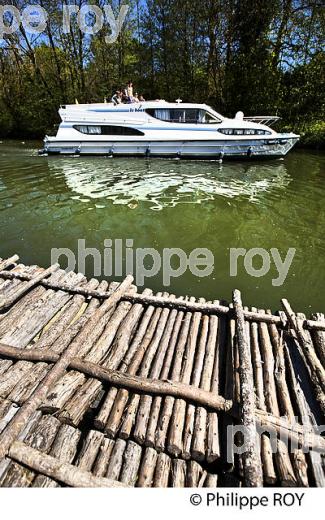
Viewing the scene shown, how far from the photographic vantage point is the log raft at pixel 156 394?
3367 mm

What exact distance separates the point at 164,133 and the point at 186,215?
9.83m

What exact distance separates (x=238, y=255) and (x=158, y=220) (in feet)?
→ 10.6

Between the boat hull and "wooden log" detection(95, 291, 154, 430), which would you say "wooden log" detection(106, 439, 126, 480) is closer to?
"wooden log" detection(95, 291, 154, 430)

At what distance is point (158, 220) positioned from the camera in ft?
34.8

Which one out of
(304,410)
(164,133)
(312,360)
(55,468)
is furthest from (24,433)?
(164,133)

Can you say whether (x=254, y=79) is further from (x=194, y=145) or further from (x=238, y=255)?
(x=238, y=255)

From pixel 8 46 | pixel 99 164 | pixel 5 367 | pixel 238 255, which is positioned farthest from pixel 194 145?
pixel 8 46

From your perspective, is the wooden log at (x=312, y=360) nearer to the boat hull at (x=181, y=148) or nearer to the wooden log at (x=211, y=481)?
the wooden log at (x=211, y=481)

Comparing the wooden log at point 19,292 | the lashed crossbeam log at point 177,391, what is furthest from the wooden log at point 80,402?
the wooden log at point 19,292

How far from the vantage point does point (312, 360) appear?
4.60 m

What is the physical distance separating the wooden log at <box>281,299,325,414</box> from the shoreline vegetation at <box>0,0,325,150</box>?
2175 cm

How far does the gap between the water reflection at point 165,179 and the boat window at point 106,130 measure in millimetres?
1660

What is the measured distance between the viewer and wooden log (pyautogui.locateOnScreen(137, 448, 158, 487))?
328 centimetres

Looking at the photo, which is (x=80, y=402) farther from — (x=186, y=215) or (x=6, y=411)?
(x=186, y=215)
